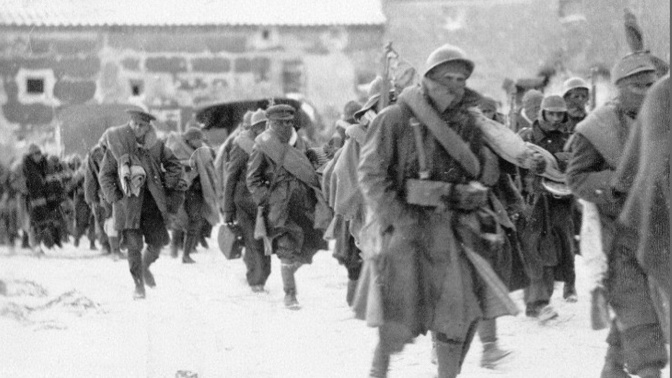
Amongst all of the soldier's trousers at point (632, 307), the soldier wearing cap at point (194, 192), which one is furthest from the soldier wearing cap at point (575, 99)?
the soldier wearing cap at point (194, 192)

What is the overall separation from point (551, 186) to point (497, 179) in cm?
262

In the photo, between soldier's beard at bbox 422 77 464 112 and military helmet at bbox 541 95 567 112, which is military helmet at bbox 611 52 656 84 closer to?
soldier's beard at bbox 422 77 464 112

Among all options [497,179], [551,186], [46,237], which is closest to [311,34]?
[46,237]

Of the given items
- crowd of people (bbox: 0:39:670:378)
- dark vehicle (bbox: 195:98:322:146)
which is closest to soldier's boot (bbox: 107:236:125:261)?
crowd of people (bbox: 0:39:670:378)

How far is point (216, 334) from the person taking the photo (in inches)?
328

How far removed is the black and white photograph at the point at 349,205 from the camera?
5348 millimetres

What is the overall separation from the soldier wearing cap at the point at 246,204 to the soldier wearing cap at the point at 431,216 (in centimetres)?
530

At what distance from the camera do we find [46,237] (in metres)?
15.3

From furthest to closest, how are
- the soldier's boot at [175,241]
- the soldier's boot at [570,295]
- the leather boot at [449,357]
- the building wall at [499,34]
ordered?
the building wall at [499,34]
the soldier's boot at [175,241]
the soldier's boot at [570,295]
the leather boot at [449,357]

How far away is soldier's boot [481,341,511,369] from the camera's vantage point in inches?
270

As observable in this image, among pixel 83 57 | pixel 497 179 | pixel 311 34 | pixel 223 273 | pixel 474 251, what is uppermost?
pixel 311 34

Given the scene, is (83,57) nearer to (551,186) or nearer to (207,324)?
(207,324)

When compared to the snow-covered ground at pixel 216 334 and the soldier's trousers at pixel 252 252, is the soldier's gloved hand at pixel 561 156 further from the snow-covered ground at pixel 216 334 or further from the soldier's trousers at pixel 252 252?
the soldier's trousers at pixel 252 252

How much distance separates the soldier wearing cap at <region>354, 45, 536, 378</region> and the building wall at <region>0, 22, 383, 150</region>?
14.3 feet
